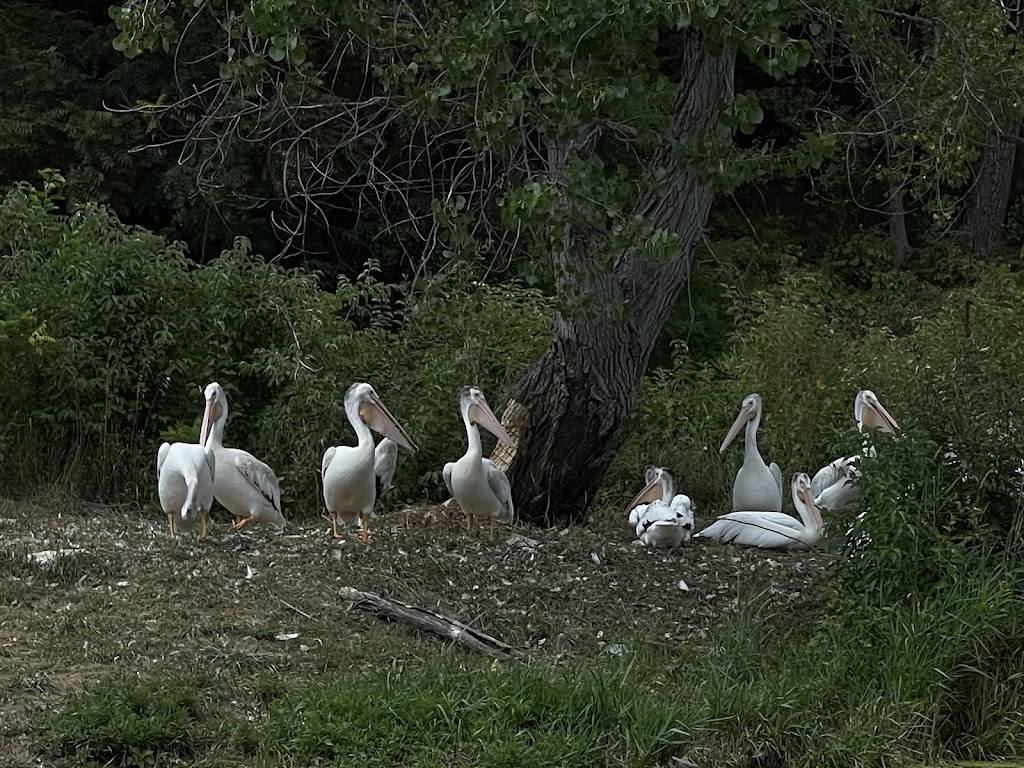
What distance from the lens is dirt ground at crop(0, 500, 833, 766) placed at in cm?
603

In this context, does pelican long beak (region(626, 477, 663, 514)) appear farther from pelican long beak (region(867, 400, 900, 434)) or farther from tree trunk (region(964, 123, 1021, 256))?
tree trunk (region(964, 123, 1021, 256))

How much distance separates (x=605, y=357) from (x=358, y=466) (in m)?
1.67

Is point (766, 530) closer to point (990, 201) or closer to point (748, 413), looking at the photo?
point (748, 413)

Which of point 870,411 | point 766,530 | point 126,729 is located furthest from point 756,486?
point 126,729

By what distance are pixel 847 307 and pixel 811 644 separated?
1012 centimetres

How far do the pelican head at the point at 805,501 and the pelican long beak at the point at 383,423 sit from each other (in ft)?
8.57

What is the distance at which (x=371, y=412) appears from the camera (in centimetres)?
896

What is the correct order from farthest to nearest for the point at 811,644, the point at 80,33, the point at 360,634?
the point at 80,33
the point at 360,634
the point at 811,644

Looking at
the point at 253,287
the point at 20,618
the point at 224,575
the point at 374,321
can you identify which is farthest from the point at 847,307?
the point at 20,618

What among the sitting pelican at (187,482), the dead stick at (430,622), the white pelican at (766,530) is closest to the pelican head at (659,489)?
the white pelican at (766,530)

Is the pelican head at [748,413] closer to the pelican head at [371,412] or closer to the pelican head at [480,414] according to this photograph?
the pelican head at [480,414]

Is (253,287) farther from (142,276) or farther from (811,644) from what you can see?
(811,644)

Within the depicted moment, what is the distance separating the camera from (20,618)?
6496 mm

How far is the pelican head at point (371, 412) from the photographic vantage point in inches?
352
